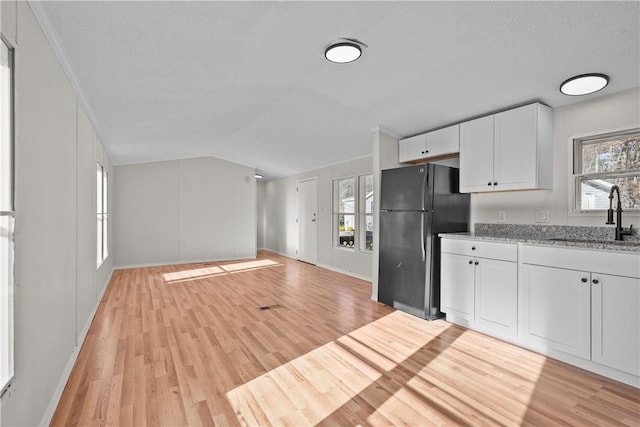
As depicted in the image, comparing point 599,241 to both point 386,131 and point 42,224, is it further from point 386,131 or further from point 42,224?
point 42,224

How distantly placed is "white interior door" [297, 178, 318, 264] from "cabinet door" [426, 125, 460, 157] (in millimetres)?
3579

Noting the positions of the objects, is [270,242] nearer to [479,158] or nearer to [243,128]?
[243,128]

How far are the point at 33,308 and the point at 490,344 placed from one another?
3.33 m

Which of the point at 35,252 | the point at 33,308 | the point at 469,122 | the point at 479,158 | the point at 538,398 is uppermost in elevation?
the point at 469,122

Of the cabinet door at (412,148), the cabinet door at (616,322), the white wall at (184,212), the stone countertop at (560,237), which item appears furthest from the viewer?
the white wall at (184,212)

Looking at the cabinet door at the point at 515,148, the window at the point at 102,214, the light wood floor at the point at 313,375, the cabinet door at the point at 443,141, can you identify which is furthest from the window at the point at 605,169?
the window at the point at 102,214

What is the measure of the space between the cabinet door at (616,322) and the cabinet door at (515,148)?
102 cm

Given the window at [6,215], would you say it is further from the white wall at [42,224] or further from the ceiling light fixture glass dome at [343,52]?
the ceiling light fixture glass dome at [343,52]

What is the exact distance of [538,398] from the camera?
6.66 feet

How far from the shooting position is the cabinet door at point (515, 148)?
9.60 feet

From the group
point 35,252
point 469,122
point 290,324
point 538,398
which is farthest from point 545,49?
point 35,252

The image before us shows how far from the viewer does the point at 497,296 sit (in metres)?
2.94

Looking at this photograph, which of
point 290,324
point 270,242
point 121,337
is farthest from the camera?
point 270,242

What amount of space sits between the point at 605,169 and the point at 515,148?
0.73 metres
